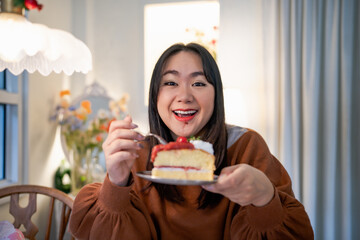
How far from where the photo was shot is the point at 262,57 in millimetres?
2863

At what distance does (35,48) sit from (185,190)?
2.90 ft

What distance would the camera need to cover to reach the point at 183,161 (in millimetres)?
927

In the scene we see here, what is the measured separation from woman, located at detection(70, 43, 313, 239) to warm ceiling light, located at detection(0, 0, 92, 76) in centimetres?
51

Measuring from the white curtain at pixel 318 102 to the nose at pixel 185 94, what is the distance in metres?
1.67

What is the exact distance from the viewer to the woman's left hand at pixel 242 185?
0.81 m

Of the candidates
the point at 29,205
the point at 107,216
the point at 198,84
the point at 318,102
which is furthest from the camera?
the point at 318,102

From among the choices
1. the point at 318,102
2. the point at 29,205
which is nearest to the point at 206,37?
the point at 318,102

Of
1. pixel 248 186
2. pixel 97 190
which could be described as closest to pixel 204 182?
pixel 248 186

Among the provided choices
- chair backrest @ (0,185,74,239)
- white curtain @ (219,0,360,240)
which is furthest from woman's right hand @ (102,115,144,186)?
white curtain @ (219,0,360,240)

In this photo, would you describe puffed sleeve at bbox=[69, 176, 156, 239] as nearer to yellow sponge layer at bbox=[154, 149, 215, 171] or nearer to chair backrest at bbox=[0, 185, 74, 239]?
yellow sponge layer at bbox=[154, 149, 215, 171]

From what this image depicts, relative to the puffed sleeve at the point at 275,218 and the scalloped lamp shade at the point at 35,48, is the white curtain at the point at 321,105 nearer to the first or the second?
the puffed sleeve at the point at 275,218

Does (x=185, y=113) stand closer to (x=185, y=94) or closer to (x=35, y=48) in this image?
(x=185, y=94)

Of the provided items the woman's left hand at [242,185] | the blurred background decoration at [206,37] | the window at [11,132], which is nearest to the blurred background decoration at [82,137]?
the window at [11,132]

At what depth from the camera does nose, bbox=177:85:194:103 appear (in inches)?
44.6
